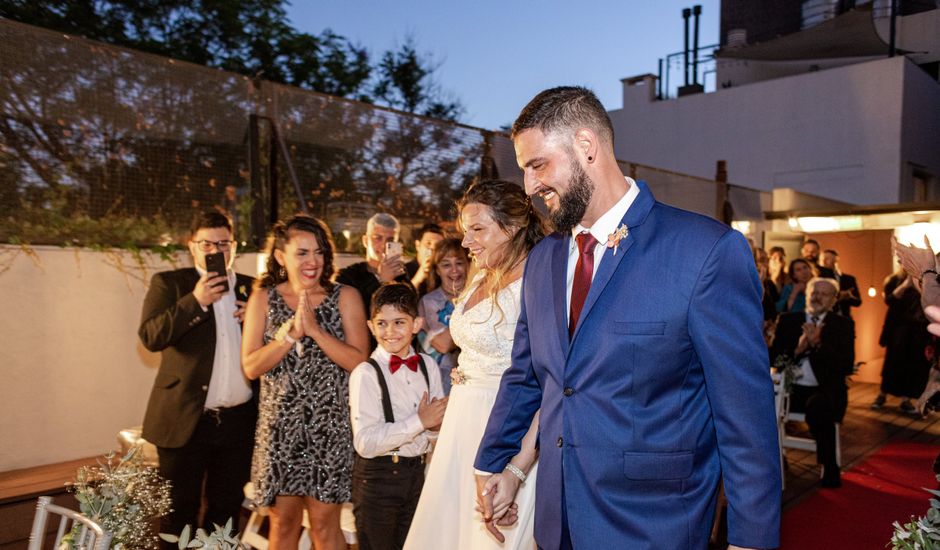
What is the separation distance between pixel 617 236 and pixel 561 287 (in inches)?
9.0

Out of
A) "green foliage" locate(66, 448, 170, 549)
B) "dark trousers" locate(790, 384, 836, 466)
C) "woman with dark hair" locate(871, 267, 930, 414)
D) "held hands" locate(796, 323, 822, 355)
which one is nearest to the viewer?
"green foliage" locate(66, 448, 170, 549)

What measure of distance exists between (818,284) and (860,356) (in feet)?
21.2

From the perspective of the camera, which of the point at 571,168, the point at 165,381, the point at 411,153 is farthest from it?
the point at 411,153

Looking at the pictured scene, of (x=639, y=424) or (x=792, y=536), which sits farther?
(x=792, y=536)

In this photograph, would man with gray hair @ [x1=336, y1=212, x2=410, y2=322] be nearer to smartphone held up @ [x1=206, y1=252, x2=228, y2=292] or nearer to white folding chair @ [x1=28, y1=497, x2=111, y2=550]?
smartphone held up @ [x1=206, y1=252, x2=228, y2=292]

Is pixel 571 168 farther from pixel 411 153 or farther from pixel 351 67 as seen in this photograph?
pixel 351 67

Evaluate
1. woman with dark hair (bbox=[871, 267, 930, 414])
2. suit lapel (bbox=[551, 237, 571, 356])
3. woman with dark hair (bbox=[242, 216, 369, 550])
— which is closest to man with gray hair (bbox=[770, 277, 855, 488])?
woman with dark hair (bbox=[871, 267, 930, 414])

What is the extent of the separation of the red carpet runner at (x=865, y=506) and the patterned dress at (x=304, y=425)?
2.90m

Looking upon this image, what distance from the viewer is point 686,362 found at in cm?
164

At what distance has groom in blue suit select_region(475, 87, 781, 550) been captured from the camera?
5.11 feet

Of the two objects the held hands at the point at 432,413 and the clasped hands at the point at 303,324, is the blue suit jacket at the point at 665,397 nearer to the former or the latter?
the held hands at the point at 432,413

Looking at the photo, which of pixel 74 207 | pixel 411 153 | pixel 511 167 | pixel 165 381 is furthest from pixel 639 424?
pixel 511 167

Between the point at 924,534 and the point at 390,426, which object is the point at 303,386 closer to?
the point at 390,426

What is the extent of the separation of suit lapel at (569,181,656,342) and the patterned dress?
1673 mm
